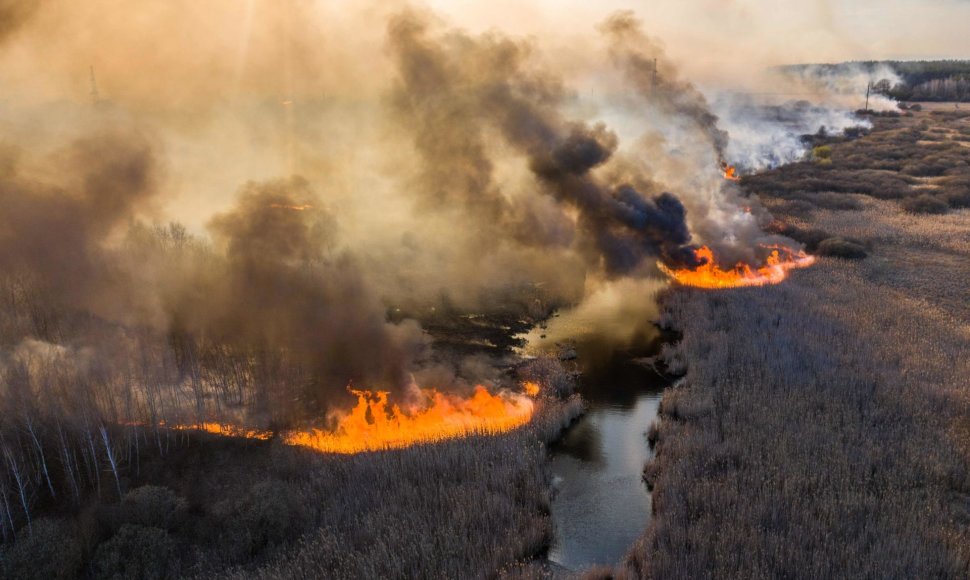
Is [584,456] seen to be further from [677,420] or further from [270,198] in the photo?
[270,198]

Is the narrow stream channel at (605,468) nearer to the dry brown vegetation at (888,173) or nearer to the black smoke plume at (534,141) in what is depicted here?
the black smoke plume at (534,141)

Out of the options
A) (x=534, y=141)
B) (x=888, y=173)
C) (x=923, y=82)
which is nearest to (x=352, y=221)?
(x=534, y=141)

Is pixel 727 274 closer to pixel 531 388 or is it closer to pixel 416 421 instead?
pixel 531 388

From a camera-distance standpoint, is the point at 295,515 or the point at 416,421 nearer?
the point at 295,515

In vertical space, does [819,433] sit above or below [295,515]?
below

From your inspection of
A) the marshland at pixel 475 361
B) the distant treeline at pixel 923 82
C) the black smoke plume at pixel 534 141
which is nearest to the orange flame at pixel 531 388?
the marshland at pixel 475 361
